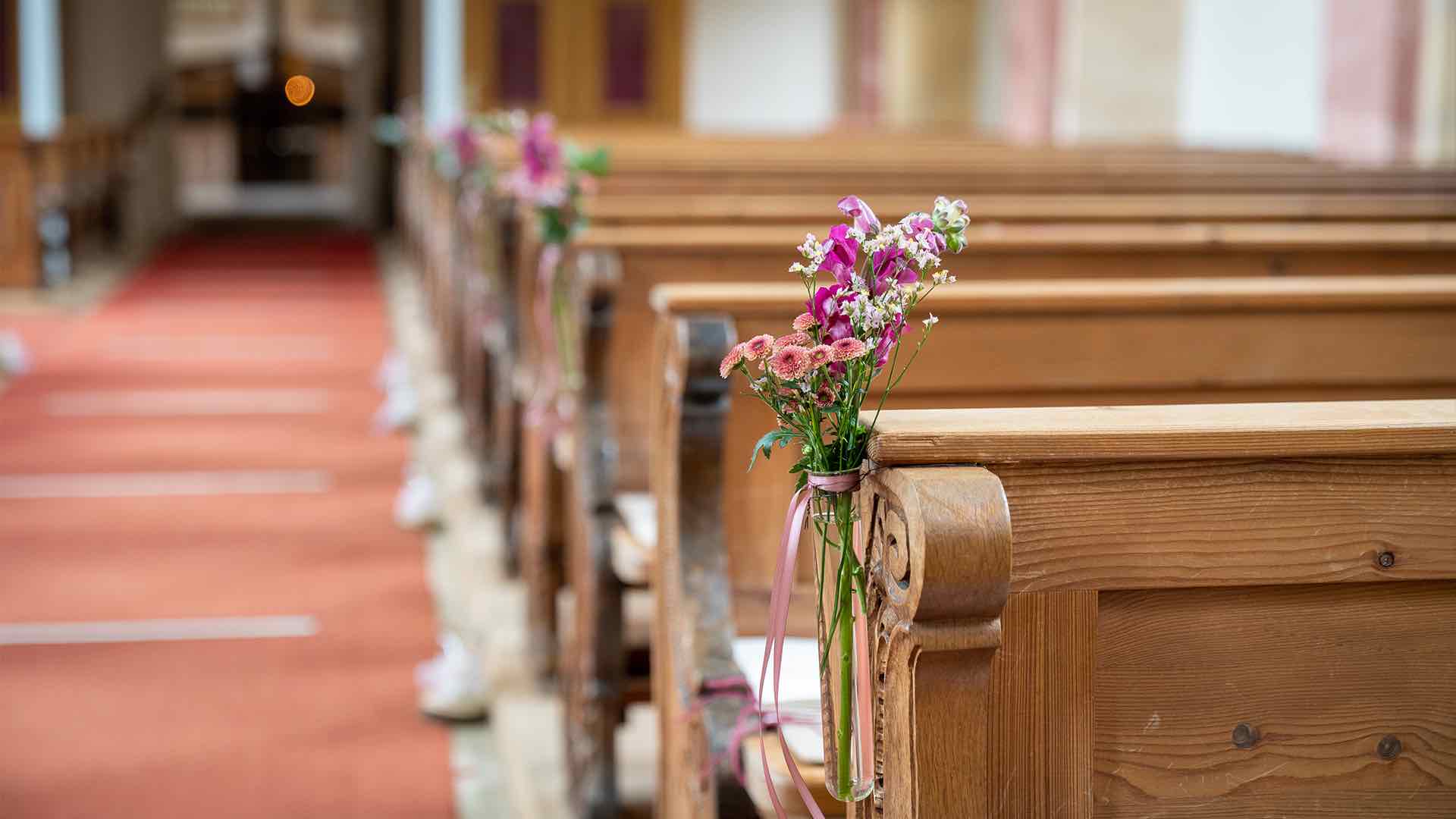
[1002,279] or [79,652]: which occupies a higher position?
[1002,279]

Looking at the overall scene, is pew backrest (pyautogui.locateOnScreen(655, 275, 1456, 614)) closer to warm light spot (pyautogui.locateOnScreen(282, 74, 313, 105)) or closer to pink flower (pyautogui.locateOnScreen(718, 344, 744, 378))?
pink flower (pyautogui.locateOnScreen(718, 344, 744, 378))

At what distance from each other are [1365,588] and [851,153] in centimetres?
506

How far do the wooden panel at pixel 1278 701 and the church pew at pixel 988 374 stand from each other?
2.50 ft

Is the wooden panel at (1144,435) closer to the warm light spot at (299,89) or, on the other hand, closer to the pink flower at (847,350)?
the pink flower at (847,350)

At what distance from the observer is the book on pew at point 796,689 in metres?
1.77

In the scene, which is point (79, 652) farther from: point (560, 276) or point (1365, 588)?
point (1365, 588)

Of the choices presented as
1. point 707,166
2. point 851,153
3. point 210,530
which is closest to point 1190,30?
point 851,153

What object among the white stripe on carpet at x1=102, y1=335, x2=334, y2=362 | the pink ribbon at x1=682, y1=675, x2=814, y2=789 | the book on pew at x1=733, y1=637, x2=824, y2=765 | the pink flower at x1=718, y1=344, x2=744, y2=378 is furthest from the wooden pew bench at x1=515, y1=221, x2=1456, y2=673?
the white stripe on carpet at x1=102, y1=335, x2=334, y2=362

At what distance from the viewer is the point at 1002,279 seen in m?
2.61

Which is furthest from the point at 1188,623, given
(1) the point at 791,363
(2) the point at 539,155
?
(2) the point at 539,155

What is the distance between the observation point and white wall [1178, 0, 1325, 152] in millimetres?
7430

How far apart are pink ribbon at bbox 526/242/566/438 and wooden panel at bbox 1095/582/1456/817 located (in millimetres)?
1924

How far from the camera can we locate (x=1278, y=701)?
1.21 m

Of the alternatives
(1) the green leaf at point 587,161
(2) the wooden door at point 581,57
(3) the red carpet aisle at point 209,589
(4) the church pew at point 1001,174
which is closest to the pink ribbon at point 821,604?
(3) the red carpet aisle at point 209,589
